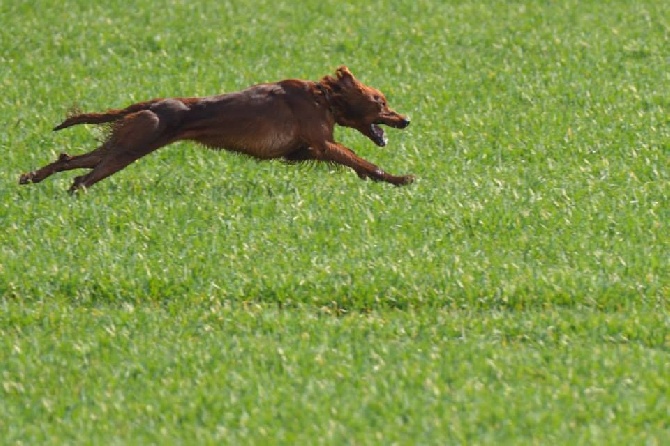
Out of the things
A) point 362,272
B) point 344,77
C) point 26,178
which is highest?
point 344,77

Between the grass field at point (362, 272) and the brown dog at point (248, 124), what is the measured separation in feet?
0.77

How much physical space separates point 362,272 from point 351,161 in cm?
171

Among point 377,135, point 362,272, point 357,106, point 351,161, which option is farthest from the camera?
point 377,135

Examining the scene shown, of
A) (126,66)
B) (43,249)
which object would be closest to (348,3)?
(126,66)

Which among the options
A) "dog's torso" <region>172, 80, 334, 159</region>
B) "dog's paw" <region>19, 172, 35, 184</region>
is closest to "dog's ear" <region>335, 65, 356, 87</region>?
"dog's torso" <region>172, 80, 334, 159</region>

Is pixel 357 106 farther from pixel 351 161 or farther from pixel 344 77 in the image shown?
pixel 351 161

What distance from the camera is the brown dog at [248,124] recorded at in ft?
29.1

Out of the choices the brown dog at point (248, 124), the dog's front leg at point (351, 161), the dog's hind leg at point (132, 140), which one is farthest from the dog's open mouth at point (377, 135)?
the dog's hind leg at point (132, 140)

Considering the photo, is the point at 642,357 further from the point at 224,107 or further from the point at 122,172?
the point at 122,172

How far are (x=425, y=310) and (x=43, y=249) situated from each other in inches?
92.1

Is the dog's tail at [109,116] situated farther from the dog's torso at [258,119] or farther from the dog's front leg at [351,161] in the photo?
the dog's front leg at [351,161]

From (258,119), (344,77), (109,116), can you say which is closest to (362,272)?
(258,119)

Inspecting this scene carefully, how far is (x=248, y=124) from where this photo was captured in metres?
8.95

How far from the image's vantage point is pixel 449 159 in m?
10.3
